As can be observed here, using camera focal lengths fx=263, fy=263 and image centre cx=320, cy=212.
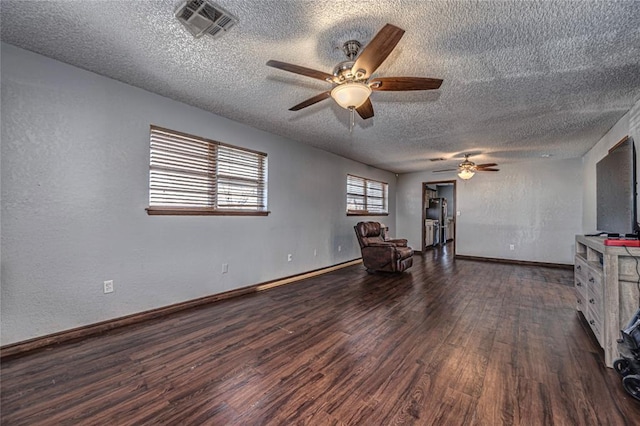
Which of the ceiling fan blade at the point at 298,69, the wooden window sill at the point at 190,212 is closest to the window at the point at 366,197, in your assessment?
the wooden window sill at the point at 190,212

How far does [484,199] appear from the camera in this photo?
6895 mm

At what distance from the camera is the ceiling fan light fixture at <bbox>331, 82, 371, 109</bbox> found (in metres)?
1.99

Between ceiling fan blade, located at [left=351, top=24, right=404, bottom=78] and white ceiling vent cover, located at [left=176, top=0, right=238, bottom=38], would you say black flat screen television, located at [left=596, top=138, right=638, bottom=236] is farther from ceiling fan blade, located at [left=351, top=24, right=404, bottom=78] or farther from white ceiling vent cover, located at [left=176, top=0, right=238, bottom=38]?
white ceiling vent cover, located at [left=176, top=0, right=238, bottom=38]

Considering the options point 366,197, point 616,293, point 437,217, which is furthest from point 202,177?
point 437,217

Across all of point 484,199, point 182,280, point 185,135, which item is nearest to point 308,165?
point 185,135

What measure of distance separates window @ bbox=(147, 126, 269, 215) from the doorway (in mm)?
5486

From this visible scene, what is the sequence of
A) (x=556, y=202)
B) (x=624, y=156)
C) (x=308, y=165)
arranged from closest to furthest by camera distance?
(x=624, y=156) < (x=308, y=165) < (x=556, y=202)

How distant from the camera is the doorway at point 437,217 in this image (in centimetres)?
786

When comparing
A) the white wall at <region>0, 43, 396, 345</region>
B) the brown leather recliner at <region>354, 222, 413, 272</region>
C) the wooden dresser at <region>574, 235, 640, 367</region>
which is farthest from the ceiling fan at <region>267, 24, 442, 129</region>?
the brown leather recliner at <region>354, 222, 413, 272</region>

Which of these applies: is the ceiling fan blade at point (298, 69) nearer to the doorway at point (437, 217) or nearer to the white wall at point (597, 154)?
the white wall at point (597, 154)

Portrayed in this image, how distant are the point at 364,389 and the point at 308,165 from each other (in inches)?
157

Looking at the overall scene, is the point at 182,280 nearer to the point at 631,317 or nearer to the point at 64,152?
the point at 64,152

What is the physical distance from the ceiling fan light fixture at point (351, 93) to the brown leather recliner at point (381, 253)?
3517 millimetres

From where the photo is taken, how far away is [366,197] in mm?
7039
